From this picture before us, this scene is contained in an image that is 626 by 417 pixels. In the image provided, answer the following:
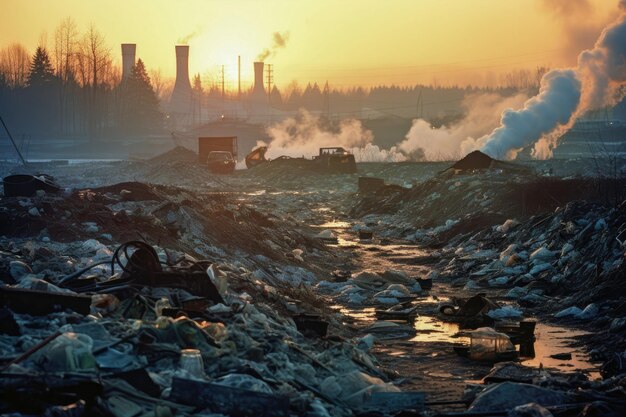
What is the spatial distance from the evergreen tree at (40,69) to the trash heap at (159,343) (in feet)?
278

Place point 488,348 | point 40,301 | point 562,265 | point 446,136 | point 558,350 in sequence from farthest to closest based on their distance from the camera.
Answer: point 446,136 < point 562,265 < point 558,350 < point 488,348 < point 40,301

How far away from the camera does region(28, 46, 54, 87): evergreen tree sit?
95.1 meters

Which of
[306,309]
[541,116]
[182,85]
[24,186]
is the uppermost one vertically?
[182,85]

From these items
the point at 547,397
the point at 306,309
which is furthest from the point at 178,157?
the point at 547,397

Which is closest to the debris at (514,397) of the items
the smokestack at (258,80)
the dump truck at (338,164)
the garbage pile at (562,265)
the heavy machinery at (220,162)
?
the garbage pile at (562,265)

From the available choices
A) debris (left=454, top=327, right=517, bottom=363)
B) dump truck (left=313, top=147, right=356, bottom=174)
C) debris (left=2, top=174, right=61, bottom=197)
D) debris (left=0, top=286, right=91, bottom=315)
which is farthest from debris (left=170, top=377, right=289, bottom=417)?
dump truck (left=313, top=147, right=356, bottom=174)

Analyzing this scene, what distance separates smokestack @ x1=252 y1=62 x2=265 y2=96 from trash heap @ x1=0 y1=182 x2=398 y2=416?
316ft

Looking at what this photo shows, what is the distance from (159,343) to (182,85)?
4011 inches

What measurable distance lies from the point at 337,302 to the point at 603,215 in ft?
16.7

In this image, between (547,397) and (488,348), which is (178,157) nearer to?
(488,348)

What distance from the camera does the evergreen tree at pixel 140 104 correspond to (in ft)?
309

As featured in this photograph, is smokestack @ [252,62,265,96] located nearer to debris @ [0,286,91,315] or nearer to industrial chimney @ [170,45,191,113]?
industrial chimney @ [170,45,191,113]

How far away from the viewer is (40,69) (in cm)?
9525

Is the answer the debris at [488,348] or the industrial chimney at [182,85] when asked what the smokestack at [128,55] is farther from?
the debris at [488,348]
